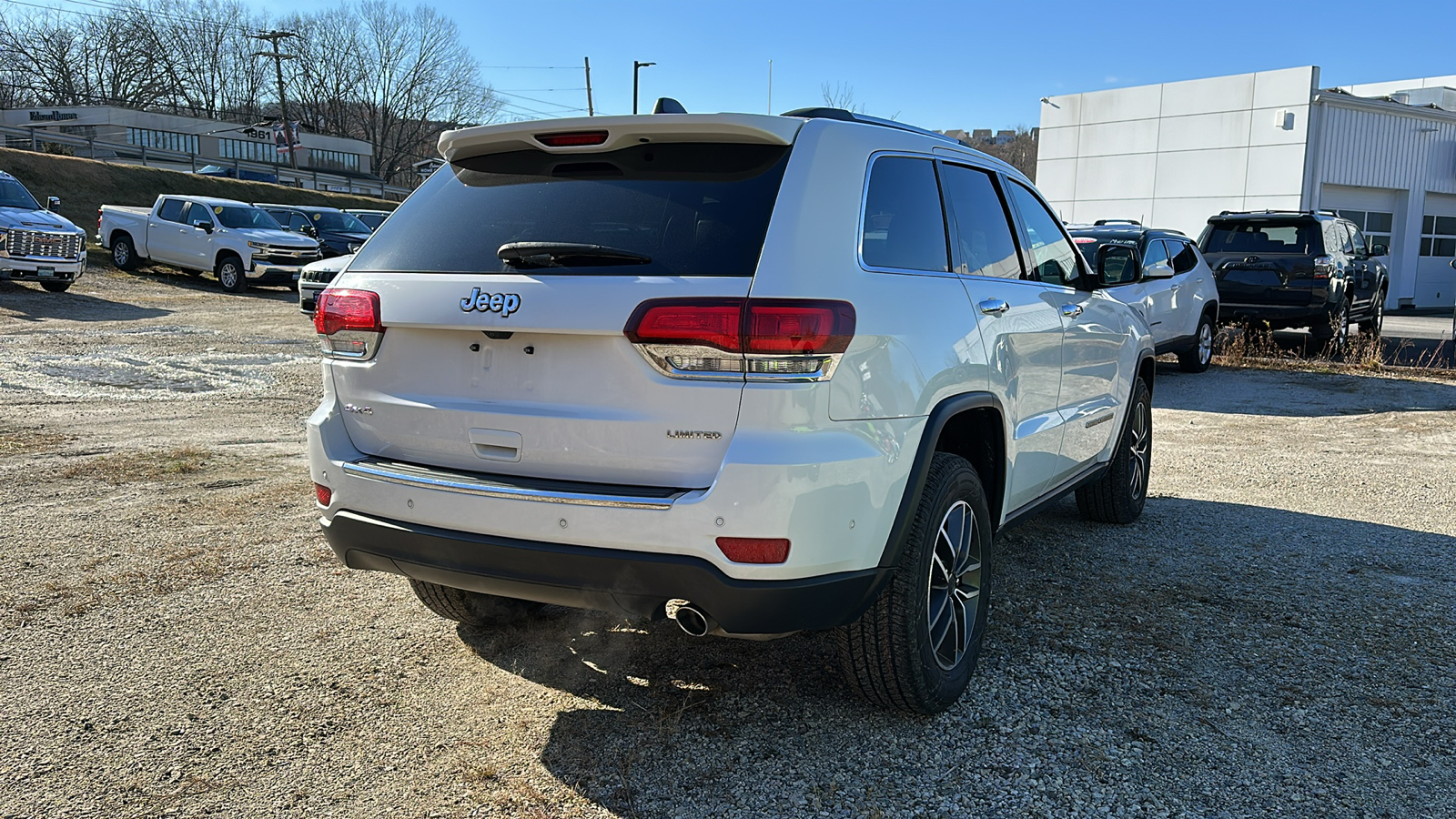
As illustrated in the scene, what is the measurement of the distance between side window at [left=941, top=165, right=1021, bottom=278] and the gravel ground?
1.42 meters

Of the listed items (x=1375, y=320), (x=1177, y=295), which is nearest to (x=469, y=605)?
(x=1177, y=295)

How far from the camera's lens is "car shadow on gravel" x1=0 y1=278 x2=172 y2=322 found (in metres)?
16.9

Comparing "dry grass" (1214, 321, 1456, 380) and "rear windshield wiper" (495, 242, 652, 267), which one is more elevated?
"rear windshield wiper" (495, 242, 652, 267)

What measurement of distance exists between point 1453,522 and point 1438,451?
8.73 ft

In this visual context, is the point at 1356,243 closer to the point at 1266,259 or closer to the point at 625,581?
the point at 1266,259

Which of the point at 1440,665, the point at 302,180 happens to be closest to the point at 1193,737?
the point at 1440,665

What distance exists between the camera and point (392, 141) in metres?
→ 91.1

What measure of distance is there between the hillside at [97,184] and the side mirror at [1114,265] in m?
36.9

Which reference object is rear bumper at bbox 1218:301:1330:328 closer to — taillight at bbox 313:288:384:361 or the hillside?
taillight at bbox 313:288:384:361

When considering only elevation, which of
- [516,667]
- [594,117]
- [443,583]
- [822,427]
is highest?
[594,117]

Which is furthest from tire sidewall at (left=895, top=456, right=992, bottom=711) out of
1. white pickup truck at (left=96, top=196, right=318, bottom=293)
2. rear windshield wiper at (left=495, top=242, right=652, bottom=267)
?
white pickup truck at (left=96, top=196, right=318, bottom=293)

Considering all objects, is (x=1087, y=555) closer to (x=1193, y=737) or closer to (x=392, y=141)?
(x=1193, y=737)

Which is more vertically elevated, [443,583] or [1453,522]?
[443,583]

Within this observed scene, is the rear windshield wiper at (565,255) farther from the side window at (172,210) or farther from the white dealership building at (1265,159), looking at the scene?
the white dealership building at (1265,159)
